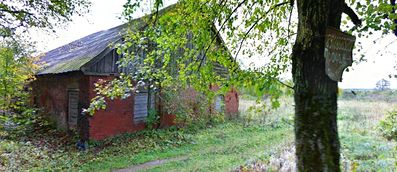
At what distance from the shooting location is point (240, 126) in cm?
1527

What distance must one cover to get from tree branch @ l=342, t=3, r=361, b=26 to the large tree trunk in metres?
0.21

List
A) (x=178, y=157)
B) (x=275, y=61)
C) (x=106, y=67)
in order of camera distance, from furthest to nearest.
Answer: (x=106, y=67) < (x=178, y=157) < (x=275, y=61)

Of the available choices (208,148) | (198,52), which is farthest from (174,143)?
(198,52)

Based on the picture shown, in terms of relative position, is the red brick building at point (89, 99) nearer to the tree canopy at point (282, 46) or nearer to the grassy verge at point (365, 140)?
the grassy verge at point (365, 140)

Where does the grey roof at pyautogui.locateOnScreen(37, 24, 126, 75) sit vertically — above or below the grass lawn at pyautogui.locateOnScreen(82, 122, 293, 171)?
above

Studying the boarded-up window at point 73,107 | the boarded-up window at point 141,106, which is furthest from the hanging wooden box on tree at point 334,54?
the boarded-up window at point 73,107

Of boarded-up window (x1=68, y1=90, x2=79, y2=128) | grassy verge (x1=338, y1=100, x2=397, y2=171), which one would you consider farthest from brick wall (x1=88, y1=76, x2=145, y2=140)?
grassy verge (x1=338, y1=100, x2=397, y2=171)

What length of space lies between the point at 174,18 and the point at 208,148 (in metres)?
8.21

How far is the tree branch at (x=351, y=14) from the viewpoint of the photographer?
225 centimetres

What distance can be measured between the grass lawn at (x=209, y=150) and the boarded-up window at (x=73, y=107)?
178cm

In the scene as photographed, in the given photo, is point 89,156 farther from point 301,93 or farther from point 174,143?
point 301,93

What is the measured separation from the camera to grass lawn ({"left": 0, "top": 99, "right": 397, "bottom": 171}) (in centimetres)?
711

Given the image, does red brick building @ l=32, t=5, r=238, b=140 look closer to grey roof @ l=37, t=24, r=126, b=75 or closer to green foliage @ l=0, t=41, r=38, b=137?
grey roof @ l=37, t=24, r=126, b=75

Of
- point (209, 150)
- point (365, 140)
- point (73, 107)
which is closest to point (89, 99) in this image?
point (73, 107)
